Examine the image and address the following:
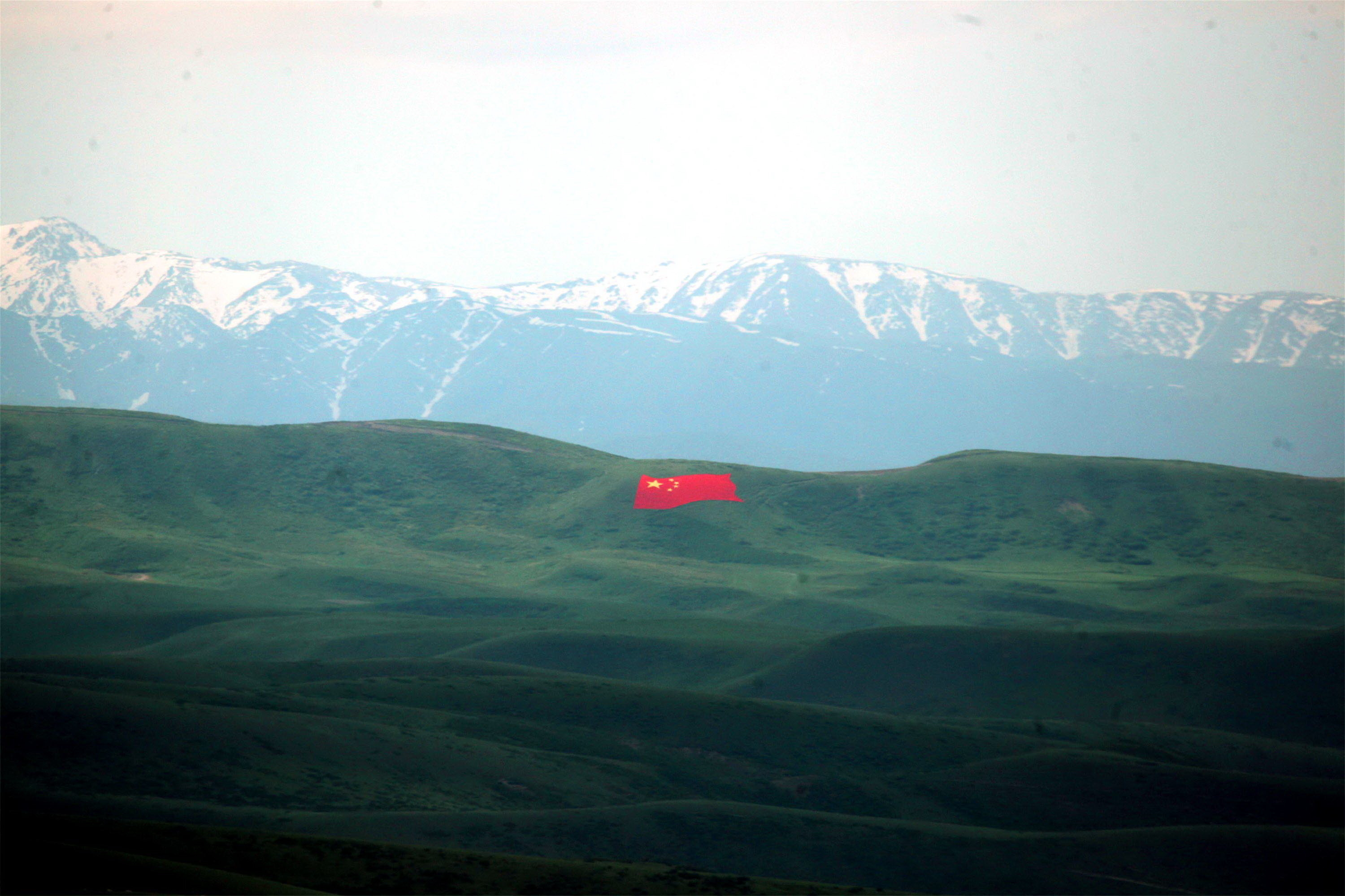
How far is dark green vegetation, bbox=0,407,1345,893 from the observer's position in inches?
2298

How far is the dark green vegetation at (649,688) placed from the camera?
192 feet

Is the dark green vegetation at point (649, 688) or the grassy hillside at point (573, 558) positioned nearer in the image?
the dark green vegetation at point (649, 688)

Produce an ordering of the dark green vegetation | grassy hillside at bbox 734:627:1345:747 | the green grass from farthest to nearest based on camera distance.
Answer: grassy hillside at bbox 734:627:1345:747 → the dark green vegetation → the green grass

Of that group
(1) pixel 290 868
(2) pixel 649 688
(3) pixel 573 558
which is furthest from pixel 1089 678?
(3) pixel 573 558

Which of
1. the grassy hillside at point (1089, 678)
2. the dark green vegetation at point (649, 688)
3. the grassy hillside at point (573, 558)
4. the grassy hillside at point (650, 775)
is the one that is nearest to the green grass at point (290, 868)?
the dark green vegetation at point (649, 688)

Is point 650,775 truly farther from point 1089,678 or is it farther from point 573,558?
point 573,558

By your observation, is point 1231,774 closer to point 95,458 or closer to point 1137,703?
point 1137,703

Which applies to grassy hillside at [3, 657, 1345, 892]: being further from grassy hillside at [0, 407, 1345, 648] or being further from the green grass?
grassy hillside at [0, 407, 1345, 648]

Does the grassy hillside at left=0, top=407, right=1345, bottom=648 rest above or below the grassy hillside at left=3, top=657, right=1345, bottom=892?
above

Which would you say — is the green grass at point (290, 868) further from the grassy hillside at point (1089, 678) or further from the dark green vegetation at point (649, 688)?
the grassy hillside at point (1089, 678)

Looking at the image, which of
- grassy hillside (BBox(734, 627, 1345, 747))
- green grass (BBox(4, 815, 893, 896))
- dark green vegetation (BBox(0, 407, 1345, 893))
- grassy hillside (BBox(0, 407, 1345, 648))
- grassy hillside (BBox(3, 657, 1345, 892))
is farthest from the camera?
grassy hillside (BBox(0, 407, 1345, 648))

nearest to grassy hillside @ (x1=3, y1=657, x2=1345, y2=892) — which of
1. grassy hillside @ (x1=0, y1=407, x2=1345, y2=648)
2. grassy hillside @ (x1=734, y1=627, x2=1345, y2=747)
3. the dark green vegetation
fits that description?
the dark green vegetation

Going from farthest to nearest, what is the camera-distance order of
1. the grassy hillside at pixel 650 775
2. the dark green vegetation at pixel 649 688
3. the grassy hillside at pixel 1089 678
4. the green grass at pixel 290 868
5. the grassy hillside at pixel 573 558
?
the grassy hillside at pixel 573 558
the grassy hillside at pixel 1089 678
the grassy hillside at pixel 650 775
the dark green vegetation at pixel 649 688
the green grass at pixel 290 868

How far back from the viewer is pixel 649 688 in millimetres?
89688
